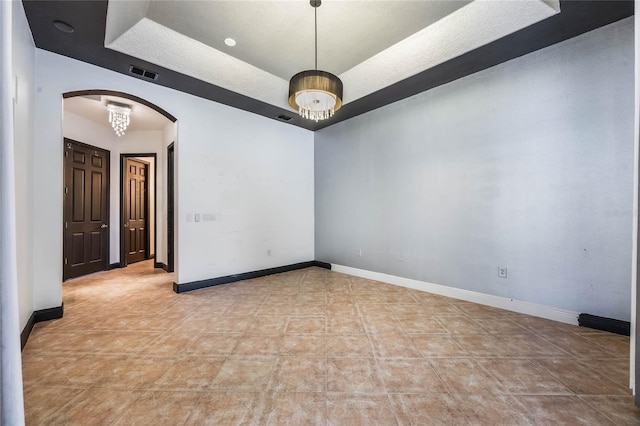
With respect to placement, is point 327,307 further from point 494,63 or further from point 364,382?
point 494,63

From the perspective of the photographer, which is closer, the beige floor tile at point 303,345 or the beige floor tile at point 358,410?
the beige floor tile at point 358,410

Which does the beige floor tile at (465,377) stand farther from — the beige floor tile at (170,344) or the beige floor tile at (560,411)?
the beige floor tile at (170,344)

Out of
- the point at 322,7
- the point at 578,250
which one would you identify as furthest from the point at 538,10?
the point at 578,250

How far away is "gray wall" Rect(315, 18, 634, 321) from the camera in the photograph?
8.54 feet

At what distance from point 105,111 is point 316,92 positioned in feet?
14.4

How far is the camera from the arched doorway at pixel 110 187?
187 inches

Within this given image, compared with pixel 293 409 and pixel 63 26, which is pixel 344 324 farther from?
pixel 63 26

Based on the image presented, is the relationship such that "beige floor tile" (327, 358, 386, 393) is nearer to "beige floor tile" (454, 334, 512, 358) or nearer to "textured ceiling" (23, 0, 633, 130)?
"beige floor tile" (454, 334, 512, 358)

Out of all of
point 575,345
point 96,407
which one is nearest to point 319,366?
point 96,407

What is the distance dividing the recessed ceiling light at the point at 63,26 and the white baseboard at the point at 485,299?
493 cm

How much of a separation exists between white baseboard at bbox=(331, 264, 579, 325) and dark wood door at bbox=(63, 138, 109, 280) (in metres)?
5.28

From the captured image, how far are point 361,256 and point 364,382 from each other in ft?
10.4

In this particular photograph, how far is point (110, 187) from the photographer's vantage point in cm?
565

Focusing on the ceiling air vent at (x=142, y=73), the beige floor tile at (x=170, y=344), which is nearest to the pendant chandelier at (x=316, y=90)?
the ceiling air vent at (x=142, y=73)
